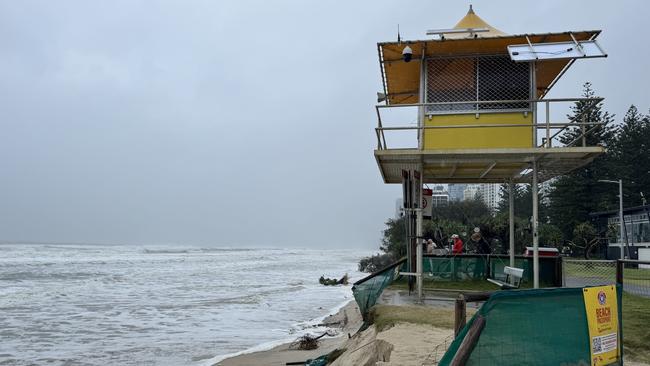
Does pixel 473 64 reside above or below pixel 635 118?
below

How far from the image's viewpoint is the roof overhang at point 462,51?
12.0 m

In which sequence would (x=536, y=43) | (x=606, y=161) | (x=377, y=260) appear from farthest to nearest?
(x=606, y=161), (x=377, y=260), (x=536, y=43)

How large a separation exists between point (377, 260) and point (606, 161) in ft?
103

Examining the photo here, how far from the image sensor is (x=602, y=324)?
528 cm

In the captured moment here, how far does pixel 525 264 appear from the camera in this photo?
15.9 m

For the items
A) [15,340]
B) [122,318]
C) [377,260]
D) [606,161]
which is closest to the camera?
[15,340]

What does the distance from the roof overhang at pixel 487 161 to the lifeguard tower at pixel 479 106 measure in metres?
0.02

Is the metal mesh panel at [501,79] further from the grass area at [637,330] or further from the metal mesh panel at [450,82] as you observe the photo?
the grass area at [637,330]

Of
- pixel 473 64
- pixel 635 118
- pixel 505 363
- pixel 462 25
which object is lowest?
pixel 505 363

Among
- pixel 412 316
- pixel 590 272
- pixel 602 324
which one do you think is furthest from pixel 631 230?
pixel 602 324

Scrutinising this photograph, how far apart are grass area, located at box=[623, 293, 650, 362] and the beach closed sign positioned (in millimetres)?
2893

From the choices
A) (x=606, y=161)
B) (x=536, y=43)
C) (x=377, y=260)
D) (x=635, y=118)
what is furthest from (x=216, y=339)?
(x=635, y=118)

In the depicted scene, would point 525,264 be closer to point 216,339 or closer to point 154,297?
point 216,339

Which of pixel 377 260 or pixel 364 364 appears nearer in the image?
pixel 364 364
